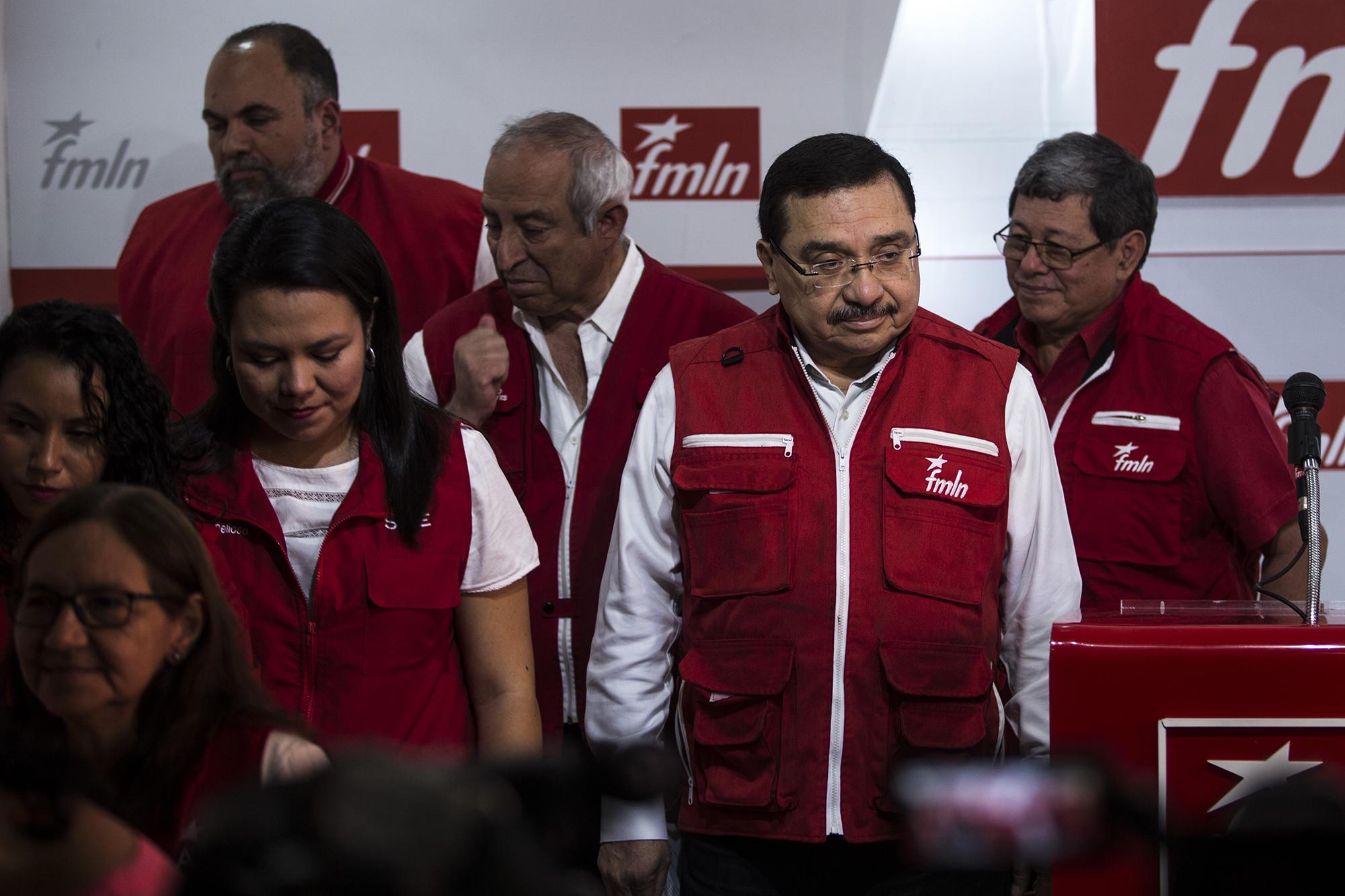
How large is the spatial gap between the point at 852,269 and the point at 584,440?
789 mm

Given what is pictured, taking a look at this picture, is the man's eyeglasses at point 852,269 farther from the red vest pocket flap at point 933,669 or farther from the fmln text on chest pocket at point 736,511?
the red vest pocket flap at point 933,669

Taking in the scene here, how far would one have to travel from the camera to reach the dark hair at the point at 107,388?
6.50ft

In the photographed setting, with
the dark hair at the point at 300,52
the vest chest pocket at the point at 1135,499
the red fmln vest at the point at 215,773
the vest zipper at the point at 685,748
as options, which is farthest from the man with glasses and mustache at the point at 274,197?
the red fmln vest at the point at 215,773

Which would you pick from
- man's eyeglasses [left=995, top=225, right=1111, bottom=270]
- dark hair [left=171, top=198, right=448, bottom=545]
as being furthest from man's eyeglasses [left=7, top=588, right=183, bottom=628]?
man's eyeglasses [left=995, top=225, right=1111, bottom=270]

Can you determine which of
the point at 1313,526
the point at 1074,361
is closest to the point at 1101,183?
the point at 1074,361

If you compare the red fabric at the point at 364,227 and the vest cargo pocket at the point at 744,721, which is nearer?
the vest cargo pocket at the point at 744,721

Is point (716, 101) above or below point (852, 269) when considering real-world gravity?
above

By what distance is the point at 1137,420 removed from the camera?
2.80m

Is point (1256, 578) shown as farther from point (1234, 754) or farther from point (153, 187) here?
point (153, 187)

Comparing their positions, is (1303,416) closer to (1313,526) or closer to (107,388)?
(1313,526)

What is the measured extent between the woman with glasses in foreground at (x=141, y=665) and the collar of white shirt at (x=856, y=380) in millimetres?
1028

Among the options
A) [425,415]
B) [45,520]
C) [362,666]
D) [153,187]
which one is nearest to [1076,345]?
[425,415]

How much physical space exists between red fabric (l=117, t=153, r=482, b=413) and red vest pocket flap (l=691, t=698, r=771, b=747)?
60.7 inches

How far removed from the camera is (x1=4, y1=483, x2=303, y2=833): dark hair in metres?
1.42
